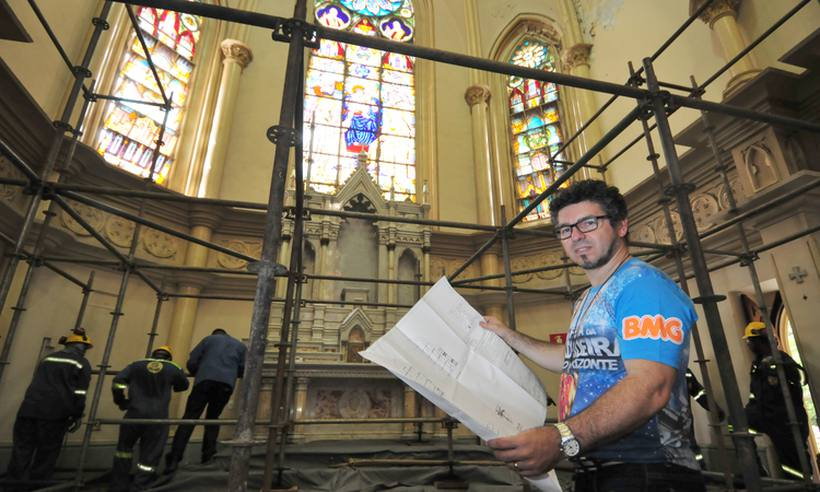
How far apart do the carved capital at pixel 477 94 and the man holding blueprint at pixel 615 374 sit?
927 cm

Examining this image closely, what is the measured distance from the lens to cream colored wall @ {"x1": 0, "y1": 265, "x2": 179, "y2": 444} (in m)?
4.84

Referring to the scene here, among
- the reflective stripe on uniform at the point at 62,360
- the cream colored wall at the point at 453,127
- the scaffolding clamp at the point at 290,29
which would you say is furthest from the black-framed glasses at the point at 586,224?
the cream colored wall at the point at 453,127

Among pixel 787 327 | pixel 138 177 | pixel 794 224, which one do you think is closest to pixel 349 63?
pixel 138 177

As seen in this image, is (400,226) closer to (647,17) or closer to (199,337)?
(199,337)

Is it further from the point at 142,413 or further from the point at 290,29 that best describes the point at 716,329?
the point at 142,413

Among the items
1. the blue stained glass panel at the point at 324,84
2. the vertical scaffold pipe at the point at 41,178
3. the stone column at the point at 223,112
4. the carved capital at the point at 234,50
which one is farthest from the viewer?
the blue stained glass panel at the point at 324,84

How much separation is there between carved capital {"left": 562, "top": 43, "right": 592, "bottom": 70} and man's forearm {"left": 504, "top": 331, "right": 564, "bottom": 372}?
9213 mm

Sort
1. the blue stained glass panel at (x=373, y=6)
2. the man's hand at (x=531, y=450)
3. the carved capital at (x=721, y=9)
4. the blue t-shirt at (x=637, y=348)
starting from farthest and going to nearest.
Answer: the blue stained glass panel at (x=373, y=6)
the carved capital at (x=721, y=9)
the blue t-shirt at (x=637, y=348)
the man's hand at (x=531, y=450)

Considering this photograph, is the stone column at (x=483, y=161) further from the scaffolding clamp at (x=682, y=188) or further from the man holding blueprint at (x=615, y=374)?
the man holding blueprint at (x=615, y=374)

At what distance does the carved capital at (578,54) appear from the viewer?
909cm

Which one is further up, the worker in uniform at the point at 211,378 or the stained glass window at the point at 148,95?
the stained glass window at the point at 148,95

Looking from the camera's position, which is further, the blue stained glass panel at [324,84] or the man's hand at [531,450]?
the blue stained glass panel at [324,84]

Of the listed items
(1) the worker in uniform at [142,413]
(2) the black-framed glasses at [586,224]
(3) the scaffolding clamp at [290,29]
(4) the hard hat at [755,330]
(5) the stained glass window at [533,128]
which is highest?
(5) the stained glass window at [533,128]

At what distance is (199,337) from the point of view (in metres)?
6.84
